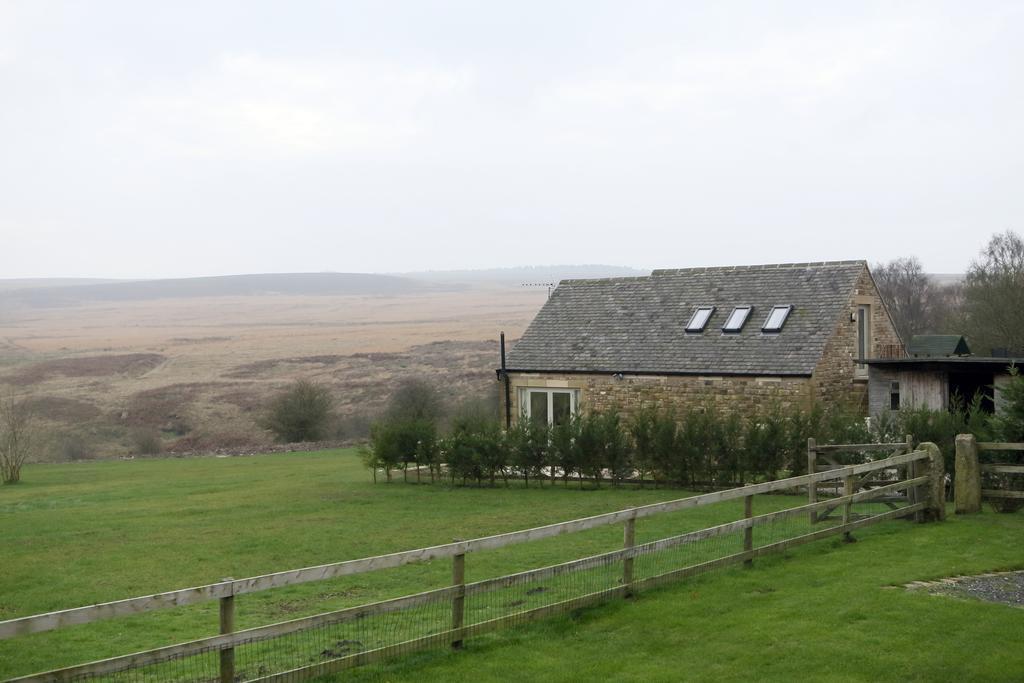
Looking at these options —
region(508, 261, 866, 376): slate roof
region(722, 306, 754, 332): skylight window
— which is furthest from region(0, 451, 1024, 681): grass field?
region(722, 306, 754, 332): skylight window

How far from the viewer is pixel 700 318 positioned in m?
30.0

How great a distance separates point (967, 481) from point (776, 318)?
13.0 metres

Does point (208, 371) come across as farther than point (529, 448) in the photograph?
Yes

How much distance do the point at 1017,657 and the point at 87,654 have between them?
27.3 feet

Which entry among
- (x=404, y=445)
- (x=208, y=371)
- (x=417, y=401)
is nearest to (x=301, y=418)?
(x=417, y=401)

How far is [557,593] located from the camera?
36.7 feet

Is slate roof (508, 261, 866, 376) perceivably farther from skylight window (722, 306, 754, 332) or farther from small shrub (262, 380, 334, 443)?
small shrub (262, 380, 334, 443)

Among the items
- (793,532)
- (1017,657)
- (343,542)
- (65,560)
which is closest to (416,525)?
(343,542)

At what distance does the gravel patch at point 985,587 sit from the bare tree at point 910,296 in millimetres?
52930

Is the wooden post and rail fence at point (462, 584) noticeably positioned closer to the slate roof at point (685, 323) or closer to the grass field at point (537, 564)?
the grass field at point (537, 564)

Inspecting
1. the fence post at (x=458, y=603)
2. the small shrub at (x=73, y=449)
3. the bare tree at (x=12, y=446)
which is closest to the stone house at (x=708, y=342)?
the bare tree at (x=12, y=446)

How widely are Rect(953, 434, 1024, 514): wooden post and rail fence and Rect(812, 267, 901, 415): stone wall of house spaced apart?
1054cm

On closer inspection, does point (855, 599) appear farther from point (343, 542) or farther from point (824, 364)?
point (824, 364)

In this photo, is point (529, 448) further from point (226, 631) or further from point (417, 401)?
point (417, 401)
